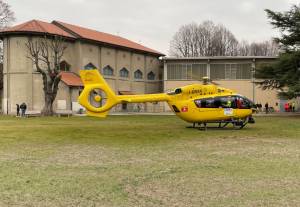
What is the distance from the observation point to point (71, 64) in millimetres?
53219

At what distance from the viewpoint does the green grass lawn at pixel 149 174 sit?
6.85m

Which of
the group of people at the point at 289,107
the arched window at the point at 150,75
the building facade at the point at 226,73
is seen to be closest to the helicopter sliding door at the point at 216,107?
the building facade at the point at 226,73

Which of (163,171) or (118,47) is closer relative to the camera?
(163,171)

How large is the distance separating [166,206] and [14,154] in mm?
7350

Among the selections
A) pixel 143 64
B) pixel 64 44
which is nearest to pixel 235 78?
pixel 143 64

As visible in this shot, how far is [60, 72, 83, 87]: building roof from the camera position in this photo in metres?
48.6

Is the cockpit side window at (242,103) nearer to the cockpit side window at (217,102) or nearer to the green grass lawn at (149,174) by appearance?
the cockpit side window at (217,102)

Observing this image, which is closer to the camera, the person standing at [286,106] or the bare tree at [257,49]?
the person standing at [286,106]

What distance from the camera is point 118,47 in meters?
59.9

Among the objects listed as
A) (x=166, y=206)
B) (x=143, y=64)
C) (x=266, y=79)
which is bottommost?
(x=166, y=206)

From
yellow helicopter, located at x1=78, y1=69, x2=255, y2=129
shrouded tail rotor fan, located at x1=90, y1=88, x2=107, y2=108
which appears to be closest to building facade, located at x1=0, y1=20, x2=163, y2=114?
shrouded tail rotor fan, located at x1=90, y1=88, x2=107, y2=108

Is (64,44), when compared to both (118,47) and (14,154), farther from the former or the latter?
(14,154)

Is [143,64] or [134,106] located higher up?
[143,64]

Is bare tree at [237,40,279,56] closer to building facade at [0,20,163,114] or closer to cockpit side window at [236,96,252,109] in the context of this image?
building facade at [0,20,163,114]
